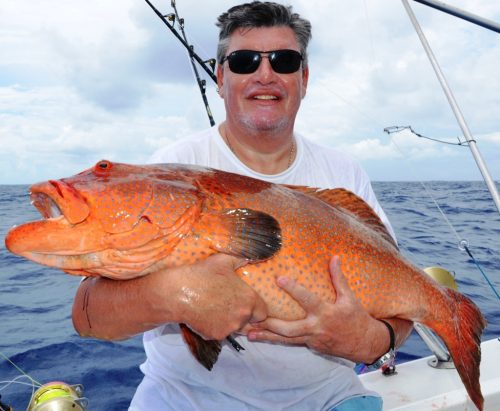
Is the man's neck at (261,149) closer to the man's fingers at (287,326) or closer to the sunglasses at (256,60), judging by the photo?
the sunglasses at (256,60)

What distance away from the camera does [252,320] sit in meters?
2.08

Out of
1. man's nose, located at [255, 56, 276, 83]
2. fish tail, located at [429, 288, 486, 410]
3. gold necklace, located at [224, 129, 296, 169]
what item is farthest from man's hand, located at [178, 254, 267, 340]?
man's nose, located at [255, 56, 276, 83]

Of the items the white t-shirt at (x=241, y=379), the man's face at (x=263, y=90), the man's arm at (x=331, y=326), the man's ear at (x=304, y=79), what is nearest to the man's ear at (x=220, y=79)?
the man's face at (x=263, y=90)

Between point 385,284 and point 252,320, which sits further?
point 385,284

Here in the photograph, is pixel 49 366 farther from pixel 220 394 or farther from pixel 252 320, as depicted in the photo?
pixel 252 320

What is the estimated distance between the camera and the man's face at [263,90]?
9.96 feet

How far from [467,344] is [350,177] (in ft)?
4.32

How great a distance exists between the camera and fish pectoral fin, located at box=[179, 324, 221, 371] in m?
2.04

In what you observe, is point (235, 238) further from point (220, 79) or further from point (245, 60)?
point (220, 79)

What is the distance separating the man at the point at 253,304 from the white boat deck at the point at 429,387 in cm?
59

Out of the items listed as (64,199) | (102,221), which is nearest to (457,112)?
(102,221)

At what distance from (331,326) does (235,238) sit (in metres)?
0.67

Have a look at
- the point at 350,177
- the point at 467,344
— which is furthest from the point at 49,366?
the point at 467,344

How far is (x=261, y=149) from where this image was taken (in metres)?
3.12
